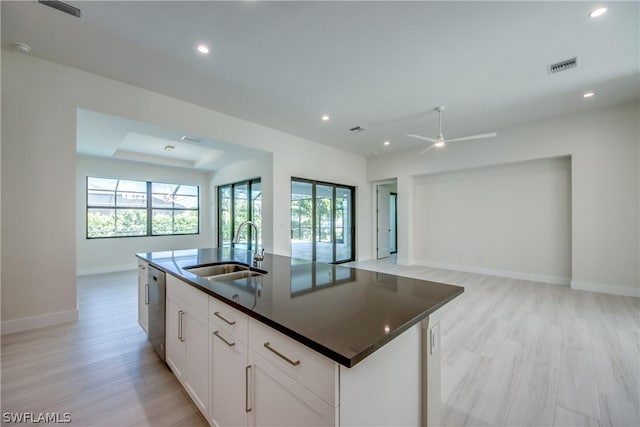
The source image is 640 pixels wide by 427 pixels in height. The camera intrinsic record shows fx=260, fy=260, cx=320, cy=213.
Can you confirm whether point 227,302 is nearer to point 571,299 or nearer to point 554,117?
point 571,299

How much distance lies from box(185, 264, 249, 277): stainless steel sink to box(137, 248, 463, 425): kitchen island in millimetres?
310

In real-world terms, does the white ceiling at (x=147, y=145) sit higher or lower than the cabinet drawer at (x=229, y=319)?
higher

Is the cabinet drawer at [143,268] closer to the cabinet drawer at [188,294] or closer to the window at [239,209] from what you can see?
the cabinet drawer at [188,294]

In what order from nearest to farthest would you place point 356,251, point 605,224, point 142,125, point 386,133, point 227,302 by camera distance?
point 227,302 < point 142,125 < point 605,224 < point 386,133 < point 356,251

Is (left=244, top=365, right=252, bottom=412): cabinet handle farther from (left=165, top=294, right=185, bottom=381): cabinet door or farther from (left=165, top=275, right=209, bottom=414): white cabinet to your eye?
(left=165, top=294, right=185, bottom=381): cabinet door

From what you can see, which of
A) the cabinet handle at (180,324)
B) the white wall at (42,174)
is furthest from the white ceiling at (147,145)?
the cabinet handle at (180,324)

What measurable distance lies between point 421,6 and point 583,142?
14.2 ft

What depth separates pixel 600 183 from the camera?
4.31 metres

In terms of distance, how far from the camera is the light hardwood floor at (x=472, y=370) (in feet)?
5.60

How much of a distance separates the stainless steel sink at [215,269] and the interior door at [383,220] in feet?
19.9

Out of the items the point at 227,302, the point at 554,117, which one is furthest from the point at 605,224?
the point at 227,302

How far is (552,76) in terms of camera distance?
3230 mm

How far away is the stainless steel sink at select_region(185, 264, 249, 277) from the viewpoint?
2.21 meters

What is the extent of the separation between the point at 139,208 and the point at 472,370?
25.1 ft
